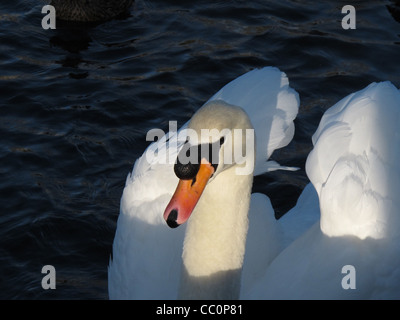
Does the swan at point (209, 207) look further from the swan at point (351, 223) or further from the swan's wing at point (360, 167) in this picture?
the swan's wing at point (360, 167)

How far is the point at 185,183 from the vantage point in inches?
172

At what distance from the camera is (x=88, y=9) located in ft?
35.4

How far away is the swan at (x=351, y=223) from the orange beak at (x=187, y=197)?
124 cm

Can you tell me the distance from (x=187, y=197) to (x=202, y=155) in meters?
0.22

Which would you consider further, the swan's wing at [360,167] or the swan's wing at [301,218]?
the swan's wing at [301,218]

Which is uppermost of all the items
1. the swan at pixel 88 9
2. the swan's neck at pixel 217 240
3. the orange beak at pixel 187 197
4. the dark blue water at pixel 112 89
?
the orange beak at pixel 187 197

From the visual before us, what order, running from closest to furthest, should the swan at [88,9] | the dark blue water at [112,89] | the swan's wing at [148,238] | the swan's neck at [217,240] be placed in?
1. the swan's neck at [217,240]
2. the swan's wing at [148,238]
3. the dark blue water at [112,89]
4. the swan at [88,9]

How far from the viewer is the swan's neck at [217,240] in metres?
4.73

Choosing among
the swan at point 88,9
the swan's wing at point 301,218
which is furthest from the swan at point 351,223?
the swan at point 88,9

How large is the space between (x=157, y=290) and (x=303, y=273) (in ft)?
3.20

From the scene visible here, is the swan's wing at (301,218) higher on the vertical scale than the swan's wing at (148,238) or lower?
lower

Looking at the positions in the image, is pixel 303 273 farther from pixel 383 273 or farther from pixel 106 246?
pixel 106 246

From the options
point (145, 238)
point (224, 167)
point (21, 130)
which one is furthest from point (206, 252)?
point (21, 130)

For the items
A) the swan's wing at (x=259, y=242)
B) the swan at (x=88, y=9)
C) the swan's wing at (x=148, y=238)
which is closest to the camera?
the swan's wing at (x=148, y=238)
